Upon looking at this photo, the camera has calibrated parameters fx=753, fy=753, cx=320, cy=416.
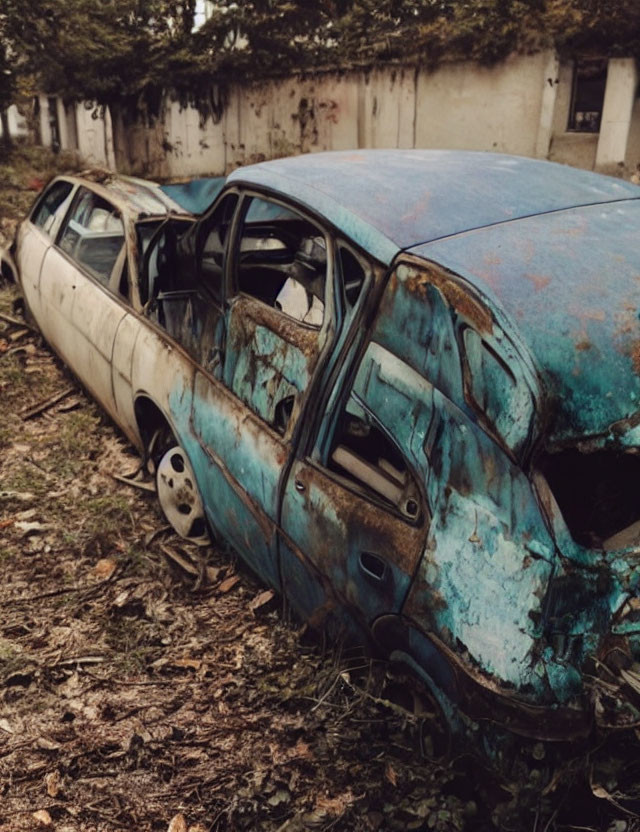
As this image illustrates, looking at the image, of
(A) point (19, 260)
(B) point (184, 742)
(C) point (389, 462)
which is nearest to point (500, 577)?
(C) point (389, 462)

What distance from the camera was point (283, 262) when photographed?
3.64 meters

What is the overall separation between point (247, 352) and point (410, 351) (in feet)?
3.32

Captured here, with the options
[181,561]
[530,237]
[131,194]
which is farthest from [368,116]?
[530,237]

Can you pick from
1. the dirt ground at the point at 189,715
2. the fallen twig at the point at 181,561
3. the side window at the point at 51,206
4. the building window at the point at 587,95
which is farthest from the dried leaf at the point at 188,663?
the building window at the point at 587,95

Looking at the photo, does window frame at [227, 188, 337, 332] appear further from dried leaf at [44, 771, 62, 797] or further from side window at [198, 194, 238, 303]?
dried leaf at [44, 771, 62, 797]

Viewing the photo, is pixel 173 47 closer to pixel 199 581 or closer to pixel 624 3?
pixel 624 3

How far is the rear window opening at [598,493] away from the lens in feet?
7.13

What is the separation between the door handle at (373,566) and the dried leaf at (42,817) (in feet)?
4.38

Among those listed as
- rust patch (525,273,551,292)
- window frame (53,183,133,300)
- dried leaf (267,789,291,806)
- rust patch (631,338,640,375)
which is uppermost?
rust patch (525,273,551,292)

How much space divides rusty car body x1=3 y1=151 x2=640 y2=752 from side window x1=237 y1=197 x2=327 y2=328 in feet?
0.04

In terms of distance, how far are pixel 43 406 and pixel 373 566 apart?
382 centimetres

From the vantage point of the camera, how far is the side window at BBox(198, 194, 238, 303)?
352 centimetres

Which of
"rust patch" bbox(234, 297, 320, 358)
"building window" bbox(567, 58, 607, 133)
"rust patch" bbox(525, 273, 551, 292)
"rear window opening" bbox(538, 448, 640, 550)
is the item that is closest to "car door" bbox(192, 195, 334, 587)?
"rust patch" bbox(234, 297, 320, 358)

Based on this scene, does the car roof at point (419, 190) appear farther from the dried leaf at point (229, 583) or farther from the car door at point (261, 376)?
the dried leaf at point (229, 583)
